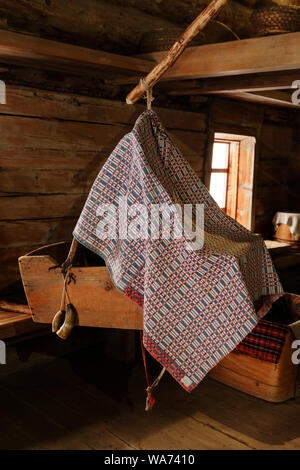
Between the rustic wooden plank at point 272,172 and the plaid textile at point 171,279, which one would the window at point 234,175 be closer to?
the rustic wooden plank at point 272,172

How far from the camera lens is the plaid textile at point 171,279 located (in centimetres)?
196

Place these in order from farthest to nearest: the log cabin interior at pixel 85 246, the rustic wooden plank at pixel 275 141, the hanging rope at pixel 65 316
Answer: the rustic wooden plank at pixel 275 141 < the log cabin interior at pixel 85 246 < the hanging rope at pixel 65 316

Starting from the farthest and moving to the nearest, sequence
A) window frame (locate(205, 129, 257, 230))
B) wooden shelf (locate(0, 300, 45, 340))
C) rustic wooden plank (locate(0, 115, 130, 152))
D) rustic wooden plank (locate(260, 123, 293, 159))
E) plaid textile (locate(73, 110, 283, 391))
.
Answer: rustic wooden plank (locate(260, 123, 293, 159)), window frame (locate(205, 129, 257, 230)), rustic wooden plank (locate(0, 115, 130, 152)), wooden shelf (locate(0, 300, 45, 340)), plaid textile (locate(73, 110, 283, 391))

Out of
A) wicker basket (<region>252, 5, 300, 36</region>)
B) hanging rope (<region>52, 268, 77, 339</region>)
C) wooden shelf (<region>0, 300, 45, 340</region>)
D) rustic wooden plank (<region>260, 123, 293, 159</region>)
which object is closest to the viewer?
hanging rope (<region>52, 268, 77, 339</region>)

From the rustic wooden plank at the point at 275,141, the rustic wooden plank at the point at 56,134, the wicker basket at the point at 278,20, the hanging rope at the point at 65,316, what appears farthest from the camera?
the rustic wooden plank at the point at 275,141

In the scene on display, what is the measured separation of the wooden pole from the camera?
6.73ft

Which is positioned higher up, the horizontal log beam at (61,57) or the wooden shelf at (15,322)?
the horizontal log beam at (61,57)

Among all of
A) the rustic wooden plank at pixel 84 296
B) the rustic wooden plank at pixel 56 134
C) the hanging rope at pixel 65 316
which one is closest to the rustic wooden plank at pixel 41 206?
the rustic wooden plank at pixel 56 134

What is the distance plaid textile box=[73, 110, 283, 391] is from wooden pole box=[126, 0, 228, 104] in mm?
262

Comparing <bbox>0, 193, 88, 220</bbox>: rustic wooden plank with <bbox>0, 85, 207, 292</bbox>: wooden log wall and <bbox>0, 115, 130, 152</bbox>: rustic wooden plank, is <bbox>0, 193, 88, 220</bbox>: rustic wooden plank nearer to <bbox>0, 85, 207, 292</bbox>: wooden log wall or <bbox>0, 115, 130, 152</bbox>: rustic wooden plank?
<bbox>0, 85, 207, 292</bbox>: wooden log wall

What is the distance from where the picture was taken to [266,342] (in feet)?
9.27

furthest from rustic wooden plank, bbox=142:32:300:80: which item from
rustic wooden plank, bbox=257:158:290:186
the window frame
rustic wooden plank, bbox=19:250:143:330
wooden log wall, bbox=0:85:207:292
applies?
rustic wooden plank, bbox=257:158:290:186

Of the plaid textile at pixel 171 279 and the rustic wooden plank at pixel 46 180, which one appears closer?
the plaid textile at pixel 171 279

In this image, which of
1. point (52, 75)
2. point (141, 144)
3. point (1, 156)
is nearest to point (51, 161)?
point (1, 156)
